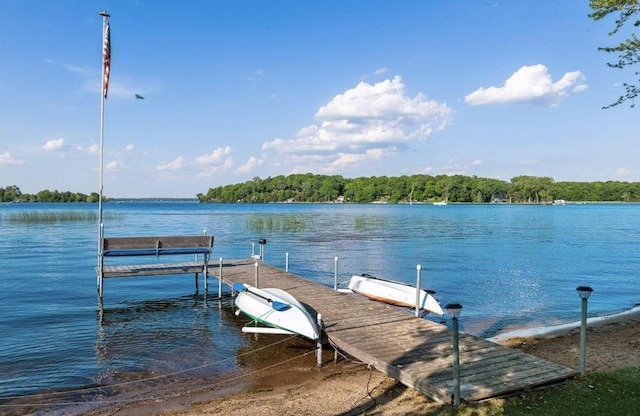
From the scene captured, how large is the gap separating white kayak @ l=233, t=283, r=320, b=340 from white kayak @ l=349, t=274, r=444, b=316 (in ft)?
11.8

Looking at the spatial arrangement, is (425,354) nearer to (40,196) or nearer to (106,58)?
(106,58)

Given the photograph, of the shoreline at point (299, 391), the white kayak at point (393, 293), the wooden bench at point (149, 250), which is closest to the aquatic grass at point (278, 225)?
the wooden bench at point (149, 250)

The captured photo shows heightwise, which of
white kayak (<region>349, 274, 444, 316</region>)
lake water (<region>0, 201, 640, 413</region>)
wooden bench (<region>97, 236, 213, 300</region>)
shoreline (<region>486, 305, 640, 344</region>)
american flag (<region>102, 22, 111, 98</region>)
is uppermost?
american flag (<region>102, 22, 111, 98</region>)

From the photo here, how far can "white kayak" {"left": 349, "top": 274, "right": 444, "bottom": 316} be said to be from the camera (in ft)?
39.2

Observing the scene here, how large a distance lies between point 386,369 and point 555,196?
201 meters

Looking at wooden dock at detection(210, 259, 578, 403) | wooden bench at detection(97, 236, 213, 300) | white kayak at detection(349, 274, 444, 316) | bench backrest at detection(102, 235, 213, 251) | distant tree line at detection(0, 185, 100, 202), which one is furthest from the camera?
distant tree line at detection(0, 185, 100, 202)

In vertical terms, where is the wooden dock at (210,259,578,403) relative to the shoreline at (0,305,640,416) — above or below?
above

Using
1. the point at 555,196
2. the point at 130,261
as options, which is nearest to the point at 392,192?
the point at 555,196

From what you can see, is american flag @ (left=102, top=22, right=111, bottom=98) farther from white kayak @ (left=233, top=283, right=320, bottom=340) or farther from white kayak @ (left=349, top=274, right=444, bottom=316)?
white kayak @ (left=349, top=274, right=444, bottom=316)

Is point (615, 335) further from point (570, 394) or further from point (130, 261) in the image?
point (130, 261)

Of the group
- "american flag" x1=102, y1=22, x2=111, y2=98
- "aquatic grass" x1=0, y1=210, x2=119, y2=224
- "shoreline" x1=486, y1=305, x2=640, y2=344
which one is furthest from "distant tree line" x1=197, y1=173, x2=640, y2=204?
"american flag" x1=102, y1=22, x2=111, y2=98

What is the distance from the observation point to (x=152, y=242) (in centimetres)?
1505

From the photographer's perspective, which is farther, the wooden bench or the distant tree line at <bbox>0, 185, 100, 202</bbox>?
the distant tree line at <bbox>0, 185, 100, 202</bbox>

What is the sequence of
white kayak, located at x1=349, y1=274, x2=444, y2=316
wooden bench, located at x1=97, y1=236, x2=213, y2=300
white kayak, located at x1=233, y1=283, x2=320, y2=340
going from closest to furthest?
white kayak, located at x1=233, y1=283, x2=320, y2=340 < white kayak, located at x1=349, y1=274, x2=444, y2=316 < wooden bench, located at x1=97, y1=236, x2=213, y2=300
